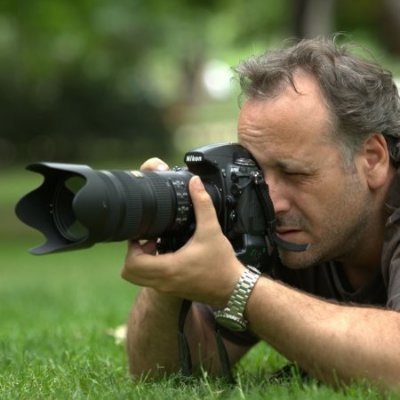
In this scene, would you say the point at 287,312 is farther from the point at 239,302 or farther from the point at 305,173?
the point at 305,173

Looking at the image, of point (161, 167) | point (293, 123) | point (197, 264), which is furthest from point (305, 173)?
point (197, 264)

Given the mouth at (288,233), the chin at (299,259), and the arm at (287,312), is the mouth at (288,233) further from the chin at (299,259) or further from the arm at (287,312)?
the arm at (287,312)

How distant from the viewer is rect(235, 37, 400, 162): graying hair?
11.6 feet

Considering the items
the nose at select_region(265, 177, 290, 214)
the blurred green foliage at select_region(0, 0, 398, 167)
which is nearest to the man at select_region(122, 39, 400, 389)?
the nose at select_region(265, 177, 290, 214)

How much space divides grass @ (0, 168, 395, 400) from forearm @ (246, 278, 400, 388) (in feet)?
0.20

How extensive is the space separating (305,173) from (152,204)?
586mm

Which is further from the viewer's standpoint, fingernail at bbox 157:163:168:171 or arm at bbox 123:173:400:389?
fingernail at bbox 157:163:168:171

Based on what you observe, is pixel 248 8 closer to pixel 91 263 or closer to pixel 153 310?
pixel 91 263

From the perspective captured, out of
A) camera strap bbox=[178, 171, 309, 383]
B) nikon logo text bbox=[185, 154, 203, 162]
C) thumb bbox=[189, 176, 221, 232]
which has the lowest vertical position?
camera strap bbox=[178, 171, 309, 383]

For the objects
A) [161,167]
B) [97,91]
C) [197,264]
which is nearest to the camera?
[197,264]

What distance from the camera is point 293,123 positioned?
348 centimetres

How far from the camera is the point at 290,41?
433 cm

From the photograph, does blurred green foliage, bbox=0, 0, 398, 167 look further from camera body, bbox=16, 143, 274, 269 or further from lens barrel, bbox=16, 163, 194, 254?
lens barrel, bbox=16, 163, 194, 254

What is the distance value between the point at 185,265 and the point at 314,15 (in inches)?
504
